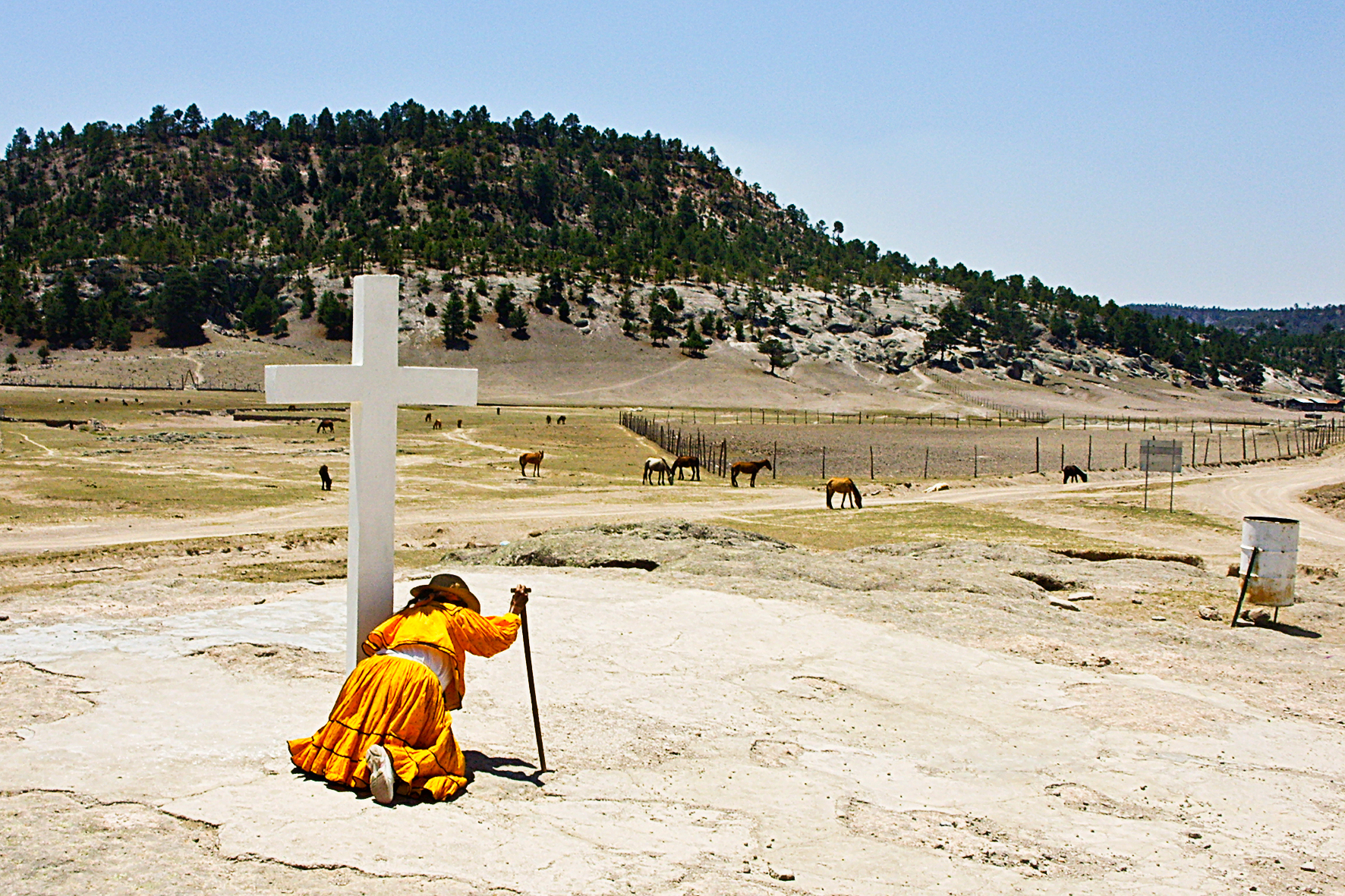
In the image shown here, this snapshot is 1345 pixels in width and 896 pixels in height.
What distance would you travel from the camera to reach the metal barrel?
17.0 meters

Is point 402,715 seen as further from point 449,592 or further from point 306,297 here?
point 306,297

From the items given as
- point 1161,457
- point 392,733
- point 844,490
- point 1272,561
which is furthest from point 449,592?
point 1161,457

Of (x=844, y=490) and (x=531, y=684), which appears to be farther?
(x=844, y=490)

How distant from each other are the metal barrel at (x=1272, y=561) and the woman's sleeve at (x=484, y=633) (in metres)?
13.9

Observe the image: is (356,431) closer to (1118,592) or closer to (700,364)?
(1118,592)

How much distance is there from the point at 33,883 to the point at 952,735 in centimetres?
733

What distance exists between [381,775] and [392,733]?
37 cm

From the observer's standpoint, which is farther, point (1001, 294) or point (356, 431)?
point (1001, 294)

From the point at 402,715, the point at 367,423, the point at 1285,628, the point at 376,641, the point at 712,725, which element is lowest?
the point at 1285,628

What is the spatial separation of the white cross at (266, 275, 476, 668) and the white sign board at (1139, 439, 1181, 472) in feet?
97.0

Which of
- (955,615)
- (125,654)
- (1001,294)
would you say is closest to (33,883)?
(125,654)

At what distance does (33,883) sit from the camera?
17.7ft

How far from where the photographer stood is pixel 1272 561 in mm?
17141

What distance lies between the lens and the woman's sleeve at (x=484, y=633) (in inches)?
307
